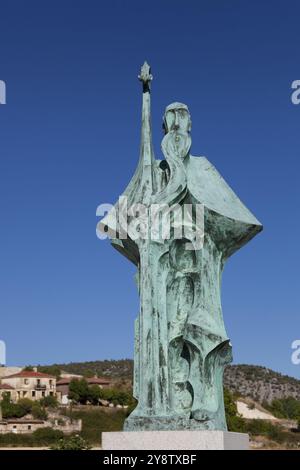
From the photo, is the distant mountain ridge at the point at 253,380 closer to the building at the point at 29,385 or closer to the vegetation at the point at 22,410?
the building at the point at 29,385

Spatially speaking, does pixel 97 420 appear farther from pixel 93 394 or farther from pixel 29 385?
pixel 29 385

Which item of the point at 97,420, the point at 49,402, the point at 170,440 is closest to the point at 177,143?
the point at 170,440

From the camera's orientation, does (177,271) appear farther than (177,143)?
No

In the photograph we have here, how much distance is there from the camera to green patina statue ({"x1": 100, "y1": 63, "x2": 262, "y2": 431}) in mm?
11531

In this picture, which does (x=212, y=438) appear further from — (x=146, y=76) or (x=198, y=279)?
(x=146, y=76)

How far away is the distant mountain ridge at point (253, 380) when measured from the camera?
109688mm

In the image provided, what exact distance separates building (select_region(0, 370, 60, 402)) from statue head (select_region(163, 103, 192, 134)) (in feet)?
283

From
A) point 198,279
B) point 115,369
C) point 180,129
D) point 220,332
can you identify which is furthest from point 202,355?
point 115,369

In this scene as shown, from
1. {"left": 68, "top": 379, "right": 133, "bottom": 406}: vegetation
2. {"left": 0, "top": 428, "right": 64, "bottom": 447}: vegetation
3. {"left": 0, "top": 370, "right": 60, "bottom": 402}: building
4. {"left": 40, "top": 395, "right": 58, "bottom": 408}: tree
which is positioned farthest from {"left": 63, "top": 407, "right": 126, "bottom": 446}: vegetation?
{"left": 0, "top": 370, "right": 60, "bottom": 402}: building

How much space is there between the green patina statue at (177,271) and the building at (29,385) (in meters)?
86.1

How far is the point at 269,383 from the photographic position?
116 metres

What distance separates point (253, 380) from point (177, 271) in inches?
4194

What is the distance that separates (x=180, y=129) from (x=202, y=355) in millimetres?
3760

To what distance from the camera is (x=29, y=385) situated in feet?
329
